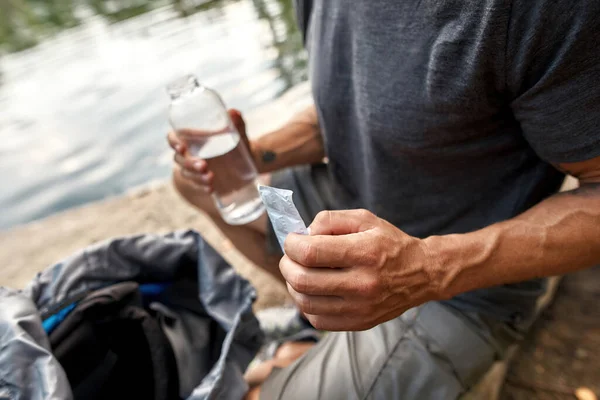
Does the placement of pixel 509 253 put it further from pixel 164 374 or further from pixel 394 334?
pixel 164 374

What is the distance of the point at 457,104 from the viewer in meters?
1.02

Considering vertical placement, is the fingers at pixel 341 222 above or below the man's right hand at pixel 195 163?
above

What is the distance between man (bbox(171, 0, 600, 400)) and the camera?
812mm

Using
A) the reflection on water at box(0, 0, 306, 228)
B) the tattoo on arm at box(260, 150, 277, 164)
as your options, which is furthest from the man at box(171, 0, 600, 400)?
the reflection on water at box(0, 0, 306, 228)

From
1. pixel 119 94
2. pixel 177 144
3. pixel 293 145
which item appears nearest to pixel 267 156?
pixel 293 145

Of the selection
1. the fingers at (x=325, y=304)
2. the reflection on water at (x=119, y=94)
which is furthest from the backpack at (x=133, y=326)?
the reflection on water at (x=119, y=94)

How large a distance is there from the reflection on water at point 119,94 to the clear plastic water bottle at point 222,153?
7.42 ft

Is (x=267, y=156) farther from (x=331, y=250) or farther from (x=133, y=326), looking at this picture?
(x=331, y=250)

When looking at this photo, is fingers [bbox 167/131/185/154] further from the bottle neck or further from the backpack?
the backpack

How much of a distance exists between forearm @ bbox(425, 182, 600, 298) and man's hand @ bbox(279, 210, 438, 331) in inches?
4.7

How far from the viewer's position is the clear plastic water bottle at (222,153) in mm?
1562

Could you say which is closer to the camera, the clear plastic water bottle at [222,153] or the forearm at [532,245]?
the forearm at [532,245]

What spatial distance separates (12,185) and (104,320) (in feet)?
13.6

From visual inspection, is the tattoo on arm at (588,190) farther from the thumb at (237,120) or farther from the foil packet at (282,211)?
the thumb at (237,120)
